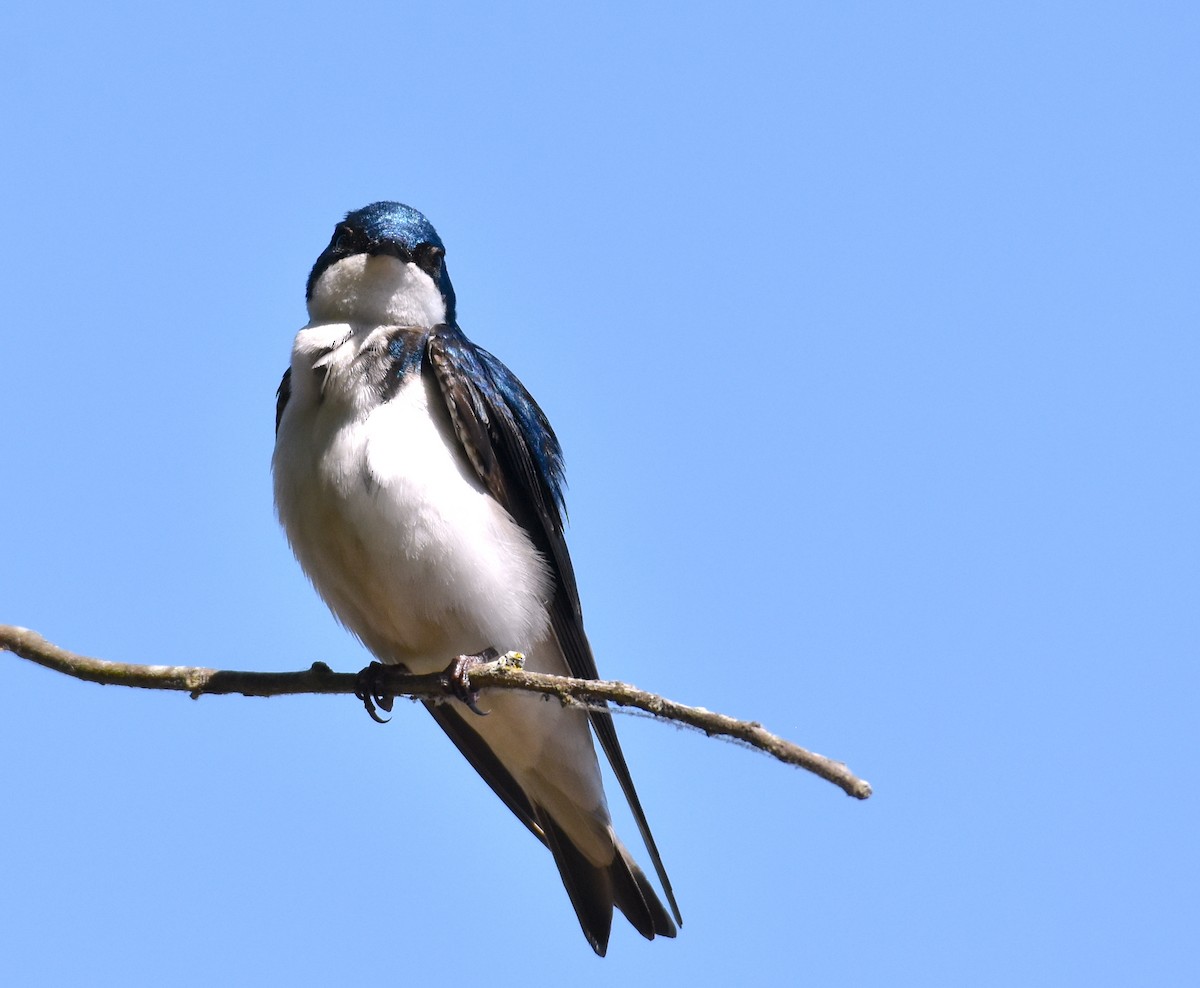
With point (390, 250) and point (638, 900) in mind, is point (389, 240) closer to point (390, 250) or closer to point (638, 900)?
point (390, 250)

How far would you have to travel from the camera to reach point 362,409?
5.41 metres

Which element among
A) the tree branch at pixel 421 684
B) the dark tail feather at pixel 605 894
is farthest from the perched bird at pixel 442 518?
the tree branch at pixel 421 684

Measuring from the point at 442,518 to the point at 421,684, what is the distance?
588 millimetres

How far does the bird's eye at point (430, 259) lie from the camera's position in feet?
20.6

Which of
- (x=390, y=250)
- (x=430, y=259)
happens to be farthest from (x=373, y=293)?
(x=430, y=259)

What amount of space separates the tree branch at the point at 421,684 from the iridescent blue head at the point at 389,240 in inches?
69.5

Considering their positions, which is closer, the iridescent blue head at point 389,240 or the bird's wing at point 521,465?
the bird's wing at point 521,465

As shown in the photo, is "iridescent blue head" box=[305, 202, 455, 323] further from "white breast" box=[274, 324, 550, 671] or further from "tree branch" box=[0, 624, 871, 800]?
"tree branch" box=[0, 624, 871, 800]

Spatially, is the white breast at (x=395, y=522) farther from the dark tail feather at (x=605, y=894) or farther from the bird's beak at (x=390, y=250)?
the dark tail feather at (x=605, y=894)

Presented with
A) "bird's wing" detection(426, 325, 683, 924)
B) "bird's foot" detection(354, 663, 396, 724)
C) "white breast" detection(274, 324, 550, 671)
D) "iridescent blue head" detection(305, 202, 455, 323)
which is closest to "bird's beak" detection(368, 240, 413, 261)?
"iridescent blue head" detection(305, 202, 455, 323)

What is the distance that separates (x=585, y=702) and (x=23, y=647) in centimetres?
176

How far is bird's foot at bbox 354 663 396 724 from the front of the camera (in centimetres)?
525

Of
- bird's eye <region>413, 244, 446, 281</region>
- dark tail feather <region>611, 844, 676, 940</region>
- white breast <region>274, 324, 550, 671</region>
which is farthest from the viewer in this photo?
bird's eye <region>413, 244, 446, 281</region>

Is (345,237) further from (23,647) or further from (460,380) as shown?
(23,647)
